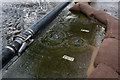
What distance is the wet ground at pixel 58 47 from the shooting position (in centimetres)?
178

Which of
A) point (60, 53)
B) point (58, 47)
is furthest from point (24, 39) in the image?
point (60, 53)

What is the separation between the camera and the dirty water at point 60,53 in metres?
1.77

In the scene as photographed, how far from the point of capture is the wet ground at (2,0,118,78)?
5.85 ft

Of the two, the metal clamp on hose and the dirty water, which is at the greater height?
the metal clamp on hose

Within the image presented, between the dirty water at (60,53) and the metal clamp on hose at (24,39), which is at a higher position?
the metal clamp on hose at (24,39)

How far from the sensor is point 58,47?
230 cm

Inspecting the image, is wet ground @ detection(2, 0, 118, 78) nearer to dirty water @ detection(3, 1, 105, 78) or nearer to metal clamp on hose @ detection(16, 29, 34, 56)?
dirty water @ detection(3, 1, 105, 78)

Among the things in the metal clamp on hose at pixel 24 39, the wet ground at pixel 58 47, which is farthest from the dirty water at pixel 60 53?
the metal clamp on hose at pixel 24 39

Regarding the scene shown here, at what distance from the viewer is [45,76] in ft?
5.59

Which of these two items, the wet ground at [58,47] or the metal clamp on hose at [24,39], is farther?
the metal clamp on hose at [24,39]

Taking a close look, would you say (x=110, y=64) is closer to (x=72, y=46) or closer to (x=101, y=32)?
(x=72, y=46)

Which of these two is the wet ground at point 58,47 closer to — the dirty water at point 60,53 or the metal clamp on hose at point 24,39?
the dirty water at point 60,53

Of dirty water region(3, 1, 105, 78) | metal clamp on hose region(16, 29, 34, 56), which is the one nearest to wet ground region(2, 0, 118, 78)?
dirty water region(3, 1, 105, 78)

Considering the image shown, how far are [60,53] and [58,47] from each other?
191 mm
